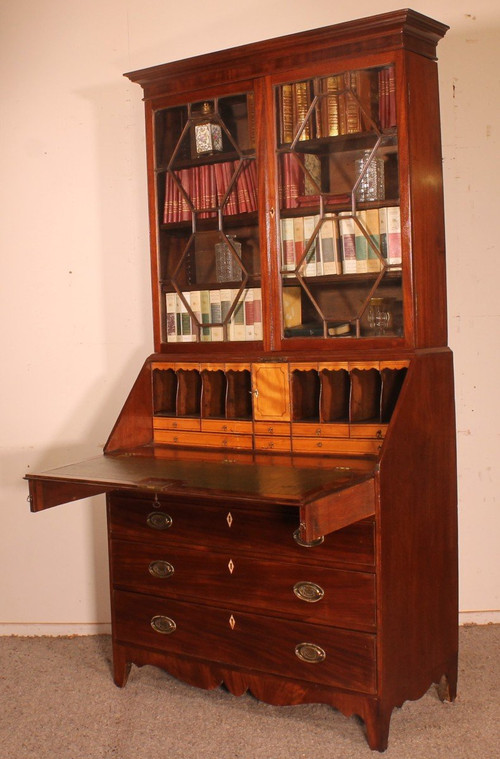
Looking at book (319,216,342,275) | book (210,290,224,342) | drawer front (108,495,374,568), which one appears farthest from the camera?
book (210,290,224,342)

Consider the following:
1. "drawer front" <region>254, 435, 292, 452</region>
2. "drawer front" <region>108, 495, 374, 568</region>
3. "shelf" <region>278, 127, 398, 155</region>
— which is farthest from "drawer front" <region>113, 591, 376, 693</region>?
"shelf" <region>278, 127, 398, 155</region>

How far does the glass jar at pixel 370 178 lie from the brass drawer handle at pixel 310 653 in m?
1.43

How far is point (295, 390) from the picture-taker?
114 inches

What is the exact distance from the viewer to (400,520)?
260cm

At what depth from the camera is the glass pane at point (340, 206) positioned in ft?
8.96

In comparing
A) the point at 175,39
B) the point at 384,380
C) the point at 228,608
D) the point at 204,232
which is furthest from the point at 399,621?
the point at 175,39

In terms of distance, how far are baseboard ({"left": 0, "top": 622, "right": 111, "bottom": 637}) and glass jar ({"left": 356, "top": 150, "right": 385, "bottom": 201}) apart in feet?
6.95

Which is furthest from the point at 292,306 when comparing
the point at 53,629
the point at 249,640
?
the point at 53,629

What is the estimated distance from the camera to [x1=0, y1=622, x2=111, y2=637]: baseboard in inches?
145

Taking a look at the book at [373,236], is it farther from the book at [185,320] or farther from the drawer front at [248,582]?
the drawer front at [248,582]

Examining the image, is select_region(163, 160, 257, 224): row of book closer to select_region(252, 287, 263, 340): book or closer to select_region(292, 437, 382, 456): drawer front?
select_region(252, 287, 263, 340): book

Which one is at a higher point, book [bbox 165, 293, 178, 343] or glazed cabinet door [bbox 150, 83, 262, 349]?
glazed cabinet door [bbox 150, 83, 262, 349]

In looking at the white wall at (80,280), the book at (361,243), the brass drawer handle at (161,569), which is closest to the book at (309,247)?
the book at (361,243)

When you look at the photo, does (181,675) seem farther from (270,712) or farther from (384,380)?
(384,380)
